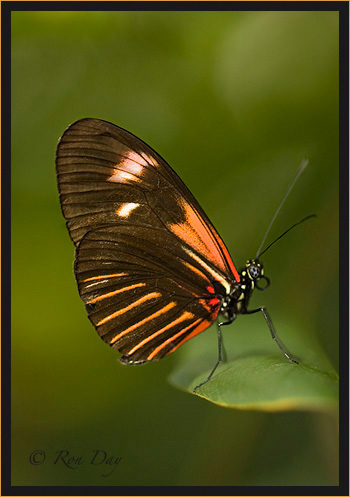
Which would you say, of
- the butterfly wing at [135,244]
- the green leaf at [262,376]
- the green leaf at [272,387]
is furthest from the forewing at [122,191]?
the green leaf at [272,387]

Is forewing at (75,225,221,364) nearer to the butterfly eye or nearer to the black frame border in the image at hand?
the butterfly eye

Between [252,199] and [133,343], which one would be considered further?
[252,199]

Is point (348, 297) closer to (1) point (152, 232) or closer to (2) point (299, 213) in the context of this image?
(2) point (299, 213)

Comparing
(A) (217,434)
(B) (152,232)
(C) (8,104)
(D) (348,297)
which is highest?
(C) (8,104)

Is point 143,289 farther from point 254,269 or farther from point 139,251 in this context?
point 254,269

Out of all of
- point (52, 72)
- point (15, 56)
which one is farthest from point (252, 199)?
point (15, 56)

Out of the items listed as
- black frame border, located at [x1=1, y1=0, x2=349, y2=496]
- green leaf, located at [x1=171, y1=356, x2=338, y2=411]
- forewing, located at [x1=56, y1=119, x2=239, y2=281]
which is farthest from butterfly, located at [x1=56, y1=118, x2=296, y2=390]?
green leaf, located at [x1=171, y1=356, x2=338, y2=411]

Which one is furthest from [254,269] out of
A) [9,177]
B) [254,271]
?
[9,177]
